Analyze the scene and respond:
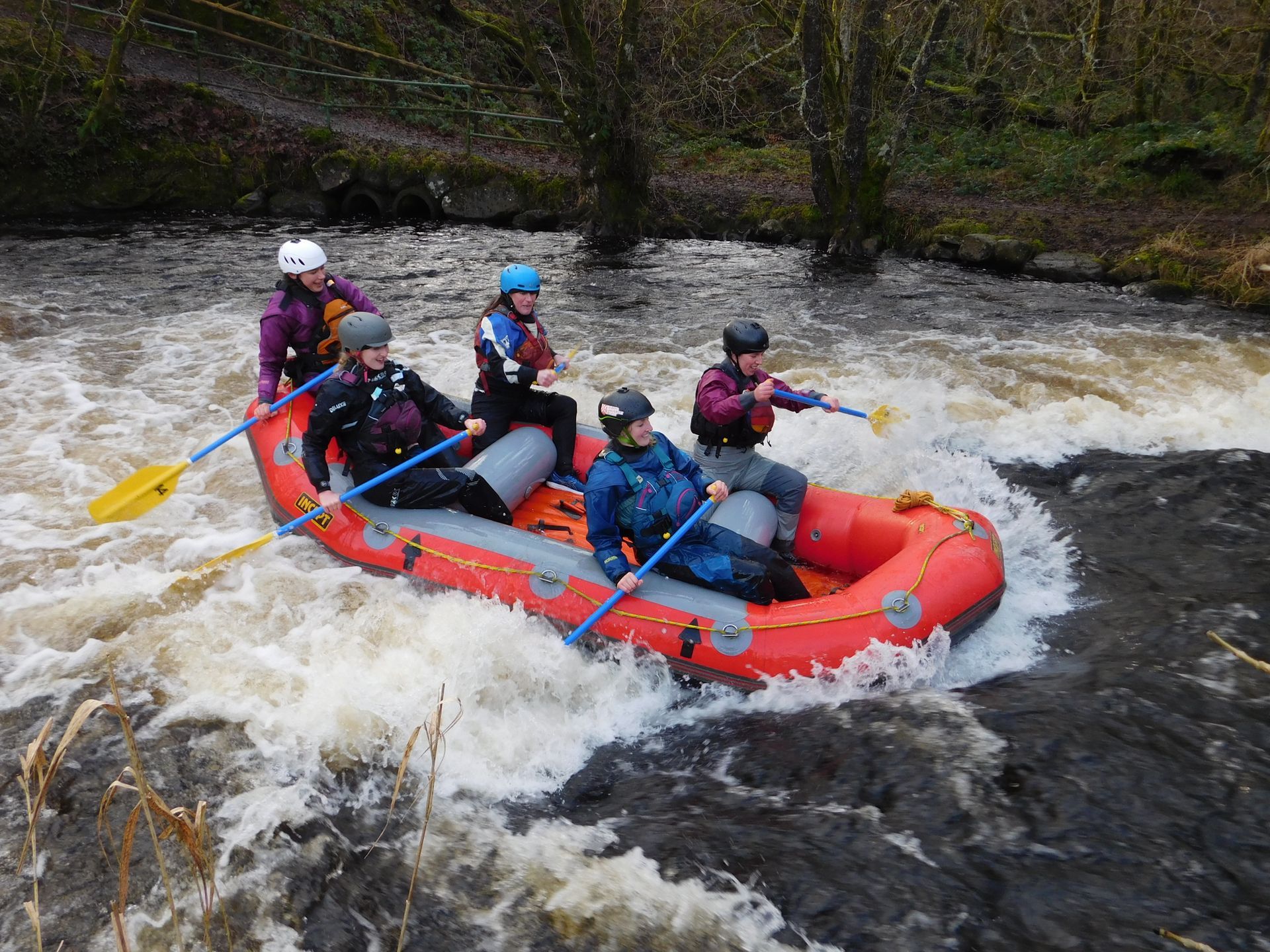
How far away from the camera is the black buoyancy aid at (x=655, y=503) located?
4.45 meters

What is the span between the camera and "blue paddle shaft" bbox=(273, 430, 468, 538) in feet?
16.3

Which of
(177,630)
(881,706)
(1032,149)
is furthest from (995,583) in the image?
(1032,149)

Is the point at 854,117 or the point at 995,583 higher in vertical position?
the point at 854,117

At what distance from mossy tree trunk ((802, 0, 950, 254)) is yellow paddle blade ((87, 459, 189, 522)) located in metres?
9.95

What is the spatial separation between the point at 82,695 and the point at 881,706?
12.4 feet

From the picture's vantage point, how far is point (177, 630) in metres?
4.85

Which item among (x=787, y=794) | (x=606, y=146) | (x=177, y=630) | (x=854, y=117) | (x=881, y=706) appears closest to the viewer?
(x=787, y=794)

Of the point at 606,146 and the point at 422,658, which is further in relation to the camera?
the point at 606,146

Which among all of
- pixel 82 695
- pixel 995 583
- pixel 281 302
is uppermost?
pixel 281 302

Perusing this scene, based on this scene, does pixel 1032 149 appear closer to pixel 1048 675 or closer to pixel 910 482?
pixel 910 482

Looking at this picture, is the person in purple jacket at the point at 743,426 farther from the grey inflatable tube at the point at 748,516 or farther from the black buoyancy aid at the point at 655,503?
the black buoyancy aid at the point at 655,503

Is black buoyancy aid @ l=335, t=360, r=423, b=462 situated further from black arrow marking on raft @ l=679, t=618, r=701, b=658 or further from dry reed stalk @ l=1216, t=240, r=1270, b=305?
dry reed stalk @ l=1216, t=240, r=1270, b=305

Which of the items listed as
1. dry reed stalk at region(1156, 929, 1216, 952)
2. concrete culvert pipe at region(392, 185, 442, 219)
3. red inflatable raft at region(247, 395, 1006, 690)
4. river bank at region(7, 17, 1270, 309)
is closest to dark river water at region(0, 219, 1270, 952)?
dry reed stalk at region(1156, 929, 1216, 952)

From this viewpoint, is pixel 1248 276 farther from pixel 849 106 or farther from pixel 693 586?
pixel 693 586
